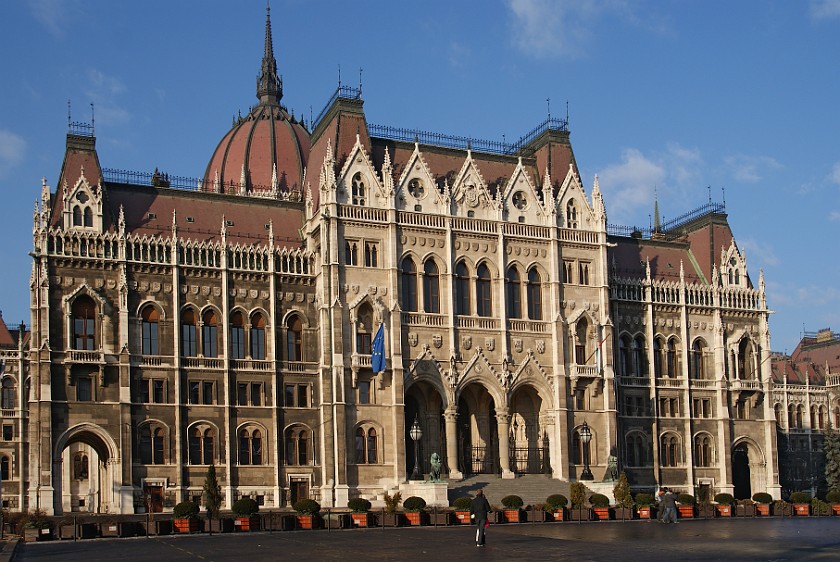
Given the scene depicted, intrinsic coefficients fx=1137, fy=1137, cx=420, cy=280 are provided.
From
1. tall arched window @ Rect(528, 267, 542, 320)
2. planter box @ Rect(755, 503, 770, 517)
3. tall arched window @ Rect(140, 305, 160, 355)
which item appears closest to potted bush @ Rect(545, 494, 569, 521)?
planter box @ Rect(755, 503, 770, 517)

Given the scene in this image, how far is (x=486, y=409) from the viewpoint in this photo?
74.9 m

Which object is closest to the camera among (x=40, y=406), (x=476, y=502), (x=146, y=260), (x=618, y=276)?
(x=476, y=502)

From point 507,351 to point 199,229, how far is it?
2106 cm

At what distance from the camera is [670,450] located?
8200cm

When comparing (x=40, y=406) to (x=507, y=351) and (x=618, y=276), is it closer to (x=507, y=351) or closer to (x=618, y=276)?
(x=507, y=351)

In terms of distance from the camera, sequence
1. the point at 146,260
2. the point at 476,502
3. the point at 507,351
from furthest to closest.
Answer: the point at 507,351 < the point at 146,260 < the point at 476,502

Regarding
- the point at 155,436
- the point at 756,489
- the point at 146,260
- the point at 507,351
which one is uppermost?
the point at 146,260

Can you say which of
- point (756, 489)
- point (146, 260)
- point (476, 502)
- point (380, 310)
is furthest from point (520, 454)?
point (476, 502)

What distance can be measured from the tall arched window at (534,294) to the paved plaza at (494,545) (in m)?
25.0

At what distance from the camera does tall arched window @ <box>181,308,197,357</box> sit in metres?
Result: 67.9

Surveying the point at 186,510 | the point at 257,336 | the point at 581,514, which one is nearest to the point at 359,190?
the point at 257,336

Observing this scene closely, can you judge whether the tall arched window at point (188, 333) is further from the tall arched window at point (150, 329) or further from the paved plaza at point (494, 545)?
the paved plaza at point (494, 545)

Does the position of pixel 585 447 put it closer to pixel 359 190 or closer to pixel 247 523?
pixel 359 190

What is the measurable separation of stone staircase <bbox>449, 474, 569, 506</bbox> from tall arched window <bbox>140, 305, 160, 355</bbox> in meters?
19.4
